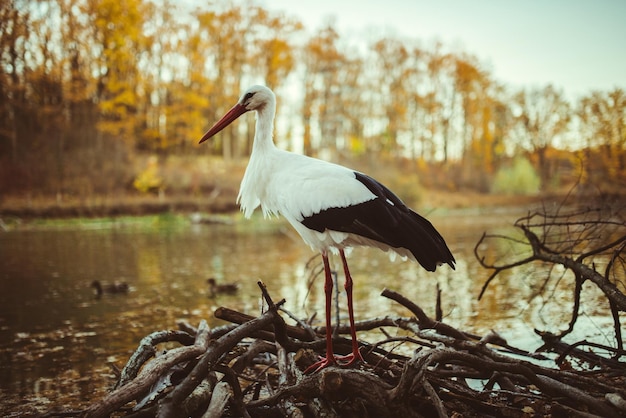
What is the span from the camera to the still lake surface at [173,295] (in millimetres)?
6219

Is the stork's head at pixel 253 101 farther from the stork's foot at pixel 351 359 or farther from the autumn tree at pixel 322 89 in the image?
the autumn tree at pixel 322 89

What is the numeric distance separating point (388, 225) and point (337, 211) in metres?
0.37

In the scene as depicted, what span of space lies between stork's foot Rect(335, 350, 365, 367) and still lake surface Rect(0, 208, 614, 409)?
2.11 m

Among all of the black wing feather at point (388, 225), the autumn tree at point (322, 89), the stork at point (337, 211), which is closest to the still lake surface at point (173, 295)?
the stork at point (337, 211)

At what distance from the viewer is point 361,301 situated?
8750 mm

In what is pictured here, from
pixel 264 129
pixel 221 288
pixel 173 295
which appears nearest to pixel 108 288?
pixel 173 295

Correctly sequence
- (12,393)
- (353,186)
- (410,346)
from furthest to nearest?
(410,346), (12,393), (353,186)

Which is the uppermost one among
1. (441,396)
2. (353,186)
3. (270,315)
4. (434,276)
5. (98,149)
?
(98,149)

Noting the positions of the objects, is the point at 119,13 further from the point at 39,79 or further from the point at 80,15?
the point at 39,79

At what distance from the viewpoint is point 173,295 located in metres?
9.81

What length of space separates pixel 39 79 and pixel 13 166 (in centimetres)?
541

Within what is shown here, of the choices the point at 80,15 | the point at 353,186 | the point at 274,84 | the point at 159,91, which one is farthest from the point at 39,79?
the point at 353,186

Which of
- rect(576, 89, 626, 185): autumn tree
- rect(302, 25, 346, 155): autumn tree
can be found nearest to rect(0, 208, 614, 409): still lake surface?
rect(576, 89, 626, 185): autumn tree

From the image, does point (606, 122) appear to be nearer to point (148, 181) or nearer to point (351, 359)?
point (148, 181)
